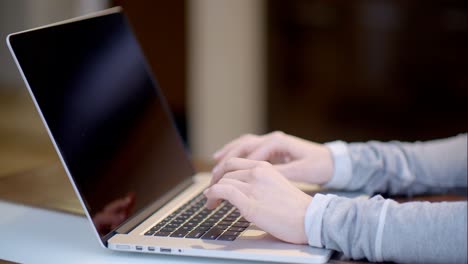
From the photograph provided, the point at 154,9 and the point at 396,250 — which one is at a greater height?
the point at 396,250

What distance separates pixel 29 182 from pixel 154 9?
212 centimetres

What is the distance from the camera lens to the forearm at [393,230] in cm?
80

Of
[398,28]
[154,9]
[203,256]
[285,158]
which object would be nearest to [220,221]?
[203,256]

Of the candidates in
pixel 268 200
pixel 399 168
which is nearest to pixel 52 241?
pixel 268 200

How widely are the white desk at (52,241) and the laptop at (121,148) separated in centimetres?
2

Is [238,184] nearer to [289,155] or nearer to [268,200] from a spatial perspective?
[268,200]

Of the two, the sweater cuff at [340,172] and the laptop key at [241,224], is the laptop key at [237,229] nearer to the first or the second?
the laptop key at [241,224]

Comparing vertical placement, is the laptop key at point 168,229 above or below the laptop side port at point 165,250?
below

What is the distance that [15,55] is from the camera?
870 millimetres

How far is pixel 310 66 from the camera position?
2.99m

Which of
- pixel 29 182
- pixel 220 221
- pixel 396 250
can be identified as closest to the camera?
pixel 396 250

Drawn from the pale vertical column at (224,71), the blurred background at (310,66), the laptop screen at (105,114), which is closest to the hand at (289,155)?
the laptop screen at (105,114)

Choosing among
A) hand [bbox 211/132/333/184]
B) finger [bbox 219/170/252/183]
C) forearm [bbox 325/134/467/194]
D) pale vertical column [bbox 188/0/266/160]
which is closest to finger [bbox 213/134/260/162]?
hand [bbox 211/132/333/184]

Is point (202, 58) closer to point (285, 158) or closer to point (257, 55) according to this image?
point (257, 55)
